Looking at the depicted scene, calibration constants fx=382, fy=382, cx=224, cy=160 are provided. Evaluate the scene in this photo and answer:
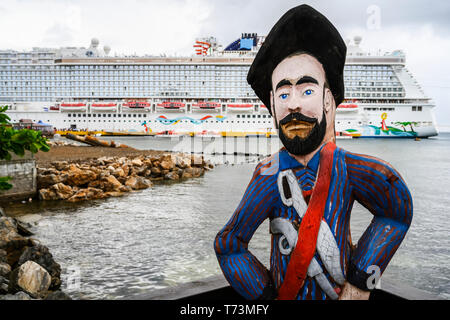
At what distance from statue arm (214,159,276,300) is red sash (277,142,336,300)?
0.17m

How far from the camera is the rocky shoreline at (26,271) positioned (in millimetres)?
4270

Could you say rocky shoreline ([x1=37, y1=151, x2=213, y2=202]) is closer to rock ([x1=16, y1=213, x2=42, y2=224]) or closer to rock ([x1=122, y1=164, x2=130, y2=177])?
rock ([x1=122, y1=164, x2=130, y2=177])

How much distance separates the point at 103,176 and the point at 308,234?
1156cm

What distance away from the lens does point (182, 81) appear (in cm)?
5484

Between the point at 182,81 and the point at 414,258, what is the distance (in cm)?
5073

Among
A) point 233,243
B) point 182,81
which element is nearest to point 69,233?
point 233,243

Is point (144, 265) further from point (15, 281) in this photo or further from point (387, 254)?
point (387, 254)

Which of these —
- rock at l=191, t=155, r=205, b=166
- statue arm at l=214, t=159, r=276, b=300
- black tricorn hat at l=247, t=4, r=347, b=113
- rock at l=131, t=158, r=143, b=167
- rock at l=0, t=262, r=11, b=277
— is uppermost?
black tricorn hat at l=247, t=4, r=347, b=113

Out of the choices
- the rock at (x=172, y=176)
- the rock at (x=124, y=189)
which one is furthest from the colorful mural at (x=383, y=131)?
the rock at (x=124, y=189)

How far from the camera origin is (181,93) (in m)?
54.6

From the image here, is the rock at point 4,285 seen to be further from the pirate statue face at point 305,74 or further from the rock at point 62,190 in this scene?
the rock at point 62,190

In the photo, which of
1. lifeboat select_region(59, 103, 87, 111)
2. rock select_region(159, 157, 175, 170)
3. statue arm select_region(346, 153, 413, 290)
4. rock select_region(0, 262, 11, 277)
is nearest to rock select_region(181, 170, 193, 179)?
rock select_region(159, 157, 175, 170)

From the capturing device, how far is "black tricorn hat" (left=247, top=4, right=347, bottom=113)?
2010 millimetres

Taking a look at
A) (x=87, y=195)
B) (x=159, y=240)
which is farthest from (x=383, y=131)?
(x=159, y=240)
